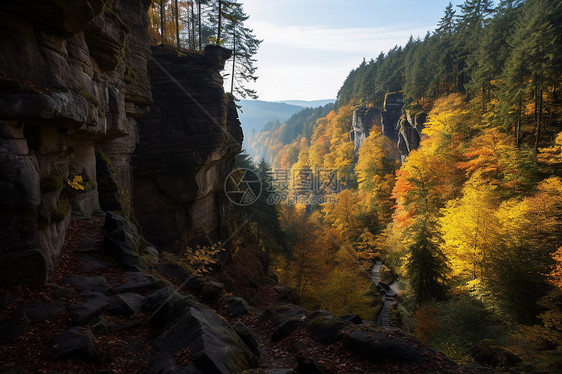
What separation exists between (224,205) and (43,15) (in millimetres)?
18121

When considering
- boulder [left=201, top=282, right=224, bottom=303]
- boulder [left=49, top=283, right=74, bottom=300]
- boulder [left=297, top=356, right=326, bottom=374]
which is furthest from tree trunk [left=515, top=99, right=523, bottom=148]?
boulder [left=49, top=283, right=74, bottom=300]

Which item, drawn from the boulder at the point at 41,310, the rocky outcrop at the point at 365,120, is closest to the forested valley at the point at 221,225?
the boulder at the point at 41,310

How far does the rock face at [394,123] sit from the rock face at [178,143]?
33.7m

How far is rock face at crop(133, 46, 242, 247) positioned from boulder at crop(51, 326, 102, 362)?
13588 mm

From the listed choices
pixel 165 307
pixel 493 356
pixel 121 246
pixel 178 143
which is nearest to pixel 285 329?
pixel 165 307

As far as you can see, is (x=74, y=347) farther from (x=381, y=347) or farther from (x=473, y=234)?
(x=473, y=234)

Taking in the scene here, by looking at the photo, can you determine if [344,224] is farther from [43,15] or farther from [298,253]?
[43,15]

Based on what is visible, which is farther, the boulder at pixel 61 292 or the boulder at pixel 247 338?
the boulder at pixel 247 338

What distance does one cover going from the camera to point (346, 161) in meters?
58.2

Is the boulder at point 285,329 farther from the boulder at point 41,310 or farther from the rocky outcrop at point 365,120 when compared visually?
the rocky outcrop at point 365,120

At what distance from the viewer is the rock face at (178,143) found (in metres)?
17.4

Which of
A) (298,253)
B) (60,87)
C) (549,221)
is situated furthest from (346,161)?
(60,87)

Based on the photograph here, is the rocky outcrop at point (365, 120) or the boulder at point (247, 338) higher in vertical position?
the rocky outcrop at point (365, 120)

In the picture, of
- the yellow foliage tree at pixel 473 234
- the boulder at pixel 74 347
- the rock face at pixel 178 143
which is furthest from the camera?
the rock face at pixel 178 143
